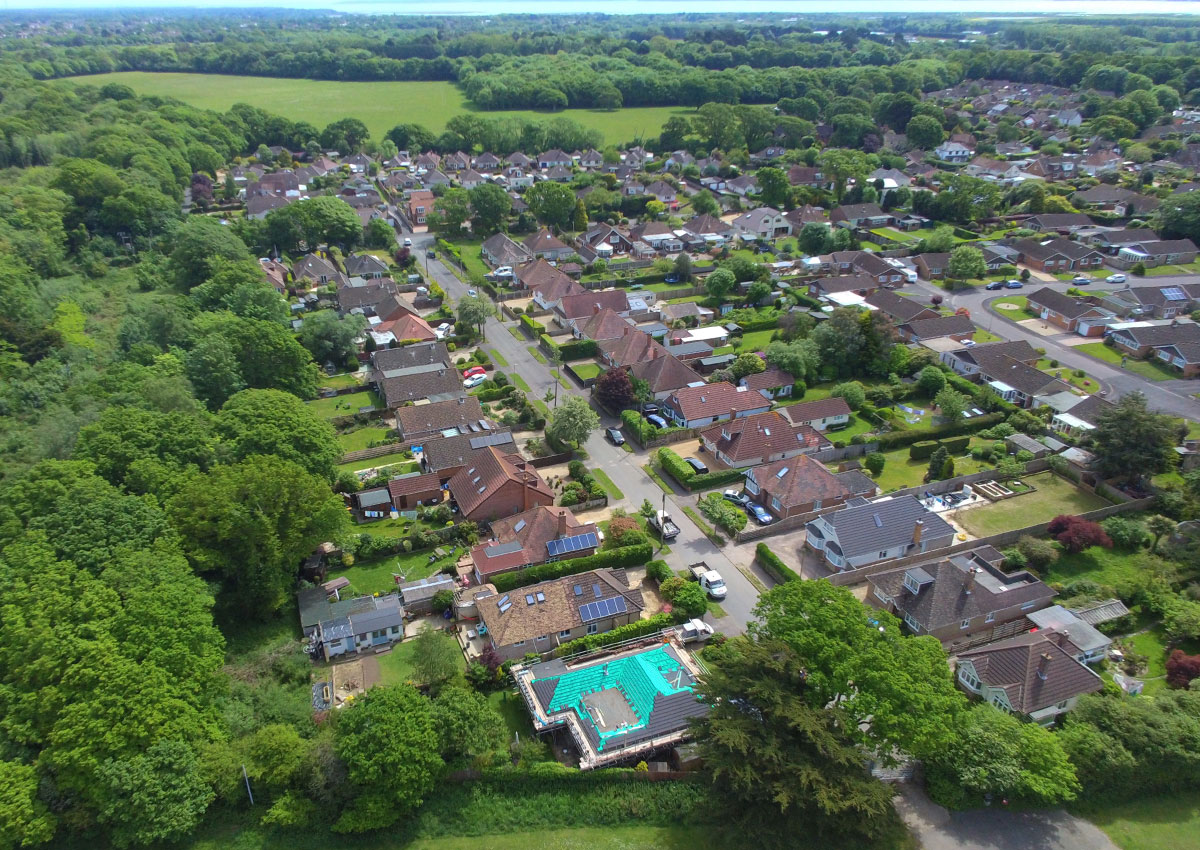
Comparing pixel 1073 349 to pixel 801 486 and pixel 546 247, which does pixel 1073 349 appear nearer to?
pixel 801 486

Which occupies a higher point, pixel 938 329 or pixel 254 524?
pixel 254 524

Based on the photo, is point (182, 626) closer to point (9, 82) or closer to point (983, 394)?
point (983, 394)

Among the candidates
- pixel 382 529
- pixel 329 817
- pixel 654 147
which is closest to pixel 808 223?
pixel 654 147

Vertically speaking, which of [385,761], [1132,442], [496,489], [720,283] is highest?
[1132,442]

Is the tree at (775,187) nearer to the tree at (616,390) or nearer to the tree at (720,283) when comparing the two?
the tree at (720,283)

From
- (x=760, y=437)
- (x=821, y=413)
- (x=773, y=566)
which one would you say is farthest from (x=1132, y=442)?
(x=773, y=566)

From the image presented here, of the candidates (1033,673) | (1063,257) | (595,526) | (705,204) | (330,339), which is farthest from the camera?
(705,204)
